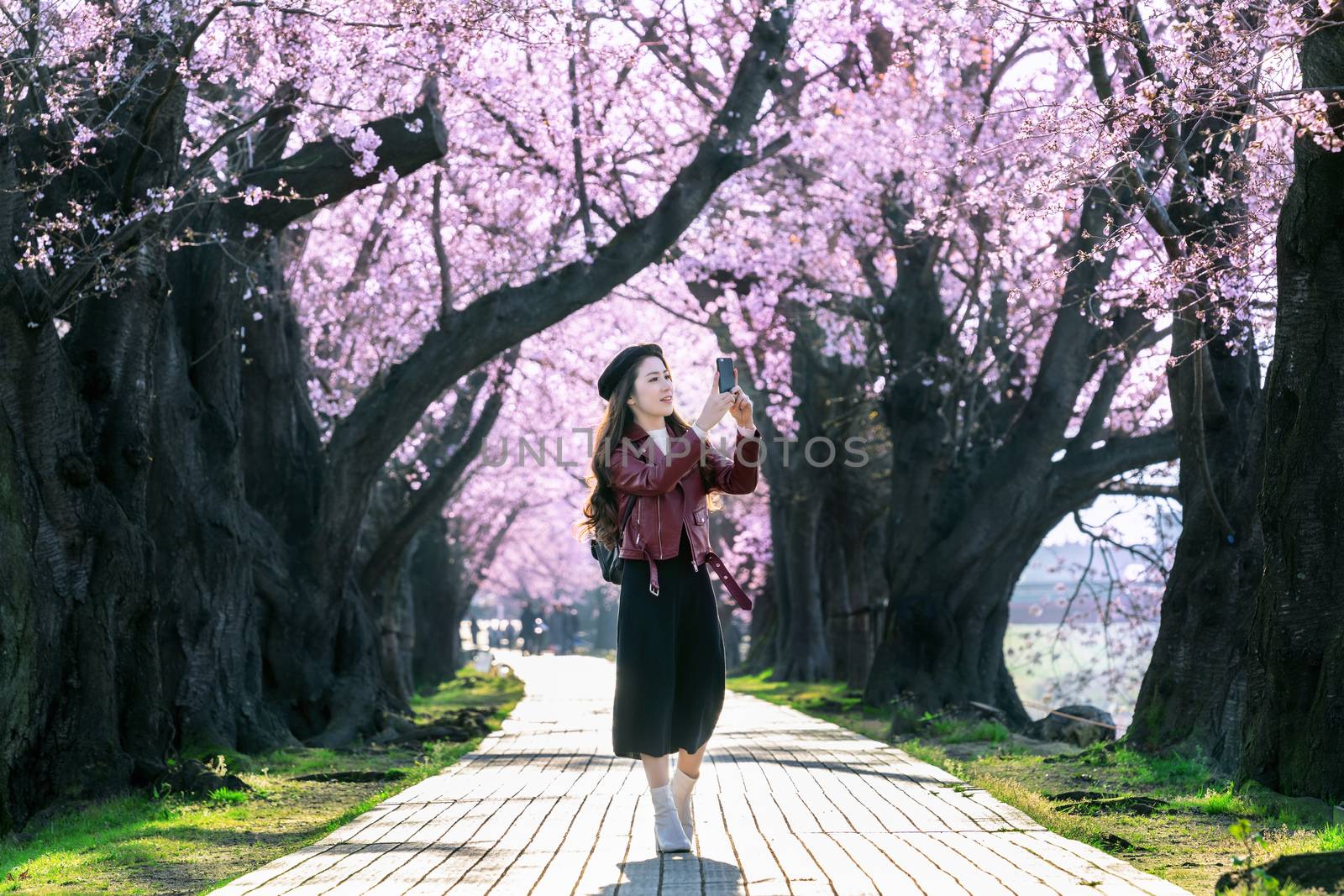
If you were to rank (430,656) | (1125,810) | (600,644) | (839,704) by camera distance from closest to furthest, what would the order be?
(1125,810) < (839,704) < (430,656) < (600,644)

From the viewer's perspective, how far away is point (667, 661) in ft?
19.9

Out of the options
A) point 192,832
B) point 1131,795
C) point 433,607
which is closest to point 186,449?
point 192,832

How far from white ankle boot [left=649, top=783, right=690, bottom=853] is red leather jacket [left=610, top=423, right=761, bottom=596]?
82 centimetres

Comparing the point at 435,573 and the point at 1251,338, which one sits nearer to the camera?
the point at 1251,338

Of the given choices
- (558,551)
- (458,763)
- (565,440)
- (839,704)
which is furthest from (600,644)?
(458,763)

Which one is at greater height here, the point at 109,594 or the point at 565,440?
the point at 565,440

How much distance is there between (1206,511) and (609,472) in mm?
5430

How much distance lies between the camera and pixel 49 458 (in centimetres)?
841

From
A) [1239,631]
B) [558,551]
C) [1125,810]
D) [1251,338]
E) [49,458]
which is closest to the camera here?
[1125,810]

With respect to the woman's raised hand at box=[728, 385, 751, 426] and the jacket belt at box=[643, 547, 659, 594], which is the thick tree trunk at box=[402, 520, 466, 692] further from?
the woman's raised hand at box=[728, 385, 751, 426]

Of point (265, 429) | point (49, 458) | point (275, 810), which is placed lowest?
point (275, 810)

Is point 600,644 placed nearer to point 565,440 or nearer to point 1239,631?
point 565,440

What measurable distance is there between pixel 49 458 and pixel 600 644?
64953mm

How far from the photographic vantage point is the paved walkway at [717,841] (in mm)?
5152
